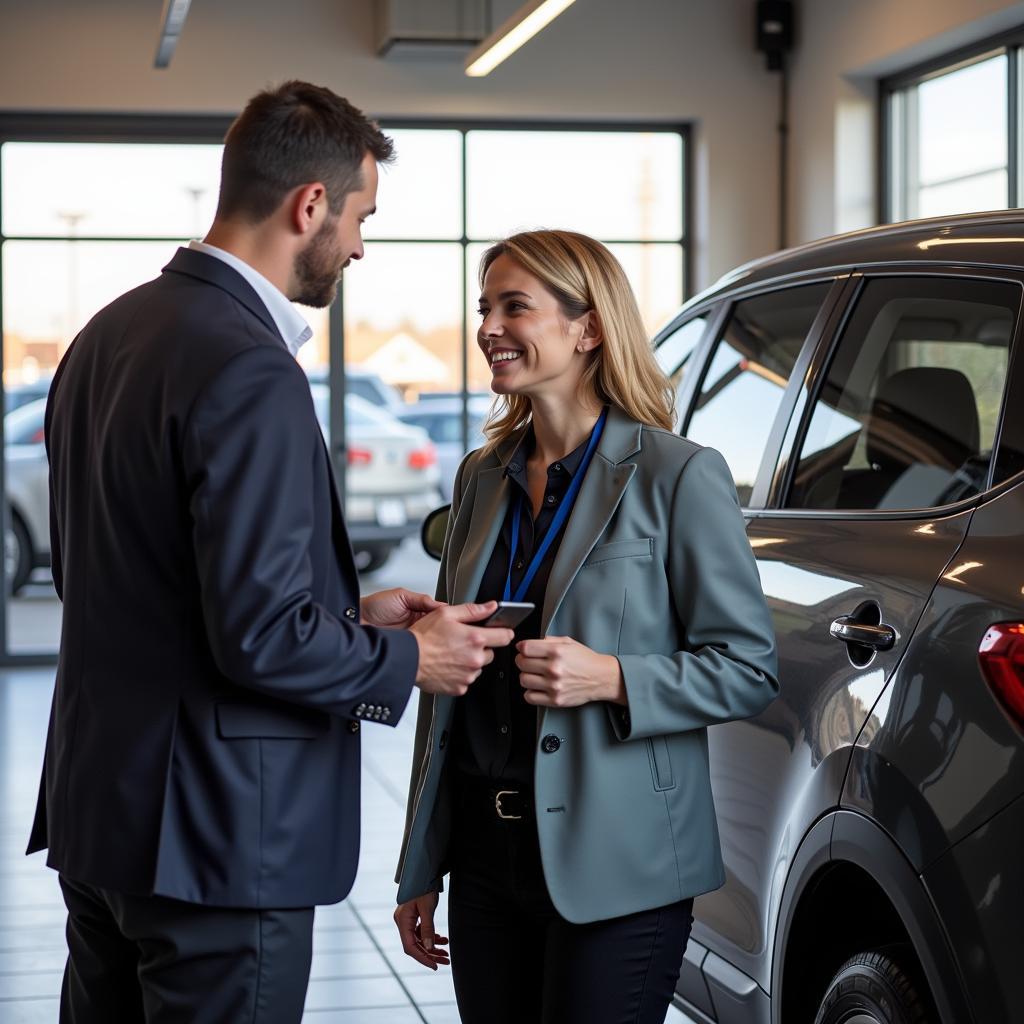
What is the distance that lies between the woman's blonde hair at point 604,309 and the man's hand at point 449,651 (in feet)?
1.76

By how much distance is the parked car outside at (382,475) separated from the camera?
35.9 feet

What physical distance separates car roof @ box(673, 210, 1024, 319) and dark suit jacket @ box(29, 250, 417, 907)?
1.09 meters

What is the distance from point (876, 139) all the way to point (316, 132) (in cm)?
861

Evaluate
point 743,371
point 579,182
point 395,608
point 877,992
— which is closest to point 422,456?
point 579,182

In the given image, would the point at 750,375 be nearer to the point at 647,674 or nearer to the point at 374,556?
the point at 647,674

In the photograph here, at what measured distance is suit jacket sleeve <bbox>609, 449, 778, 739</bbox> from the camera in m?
2.16

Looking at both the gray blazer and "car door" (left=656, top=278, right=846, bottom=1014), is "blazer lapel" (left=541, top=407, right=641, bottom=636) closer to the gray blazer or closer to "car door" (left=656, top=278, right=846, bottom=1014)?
the gray blazer

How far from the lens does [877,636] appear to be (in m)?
2.22

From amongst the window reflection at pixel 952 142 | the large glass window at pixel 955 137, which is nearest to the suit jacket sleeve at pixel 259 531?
the large glass window at pixel 955 137

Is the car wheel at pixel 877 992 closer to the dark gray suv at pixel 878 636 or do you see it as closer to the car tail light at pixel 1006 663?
the dark gray suv at pixel 878 636

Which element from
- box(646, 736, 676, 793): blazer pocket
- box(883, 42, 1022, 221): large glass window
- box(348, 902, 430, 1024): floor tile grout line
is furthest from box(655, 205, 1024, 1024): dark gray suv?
box(883, 42, 1022, 221): large glass window

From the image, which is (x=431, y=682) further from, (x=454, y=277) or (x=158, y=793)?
(x=454, y=277)

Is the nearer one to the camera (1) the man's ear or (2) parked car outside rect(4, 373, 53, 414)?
(1) the man's ear

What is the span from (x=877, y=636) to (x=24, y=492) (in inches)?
363
